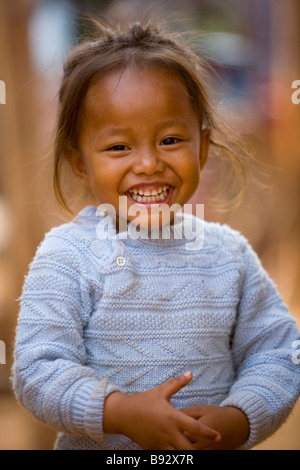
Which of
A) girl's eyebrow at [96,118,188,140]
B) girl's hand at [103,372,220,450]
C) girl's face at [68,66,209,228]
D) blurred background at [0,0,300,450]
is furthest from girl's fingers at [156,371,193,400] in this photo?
blurred background at [0,0,300,450]

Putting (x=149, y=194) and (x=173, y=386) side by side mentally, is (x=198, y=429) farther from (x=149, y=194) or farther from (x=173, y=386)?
(x=149, y=194)

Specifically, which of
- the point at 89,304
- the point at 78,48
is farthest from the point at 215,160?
the point at 89,304

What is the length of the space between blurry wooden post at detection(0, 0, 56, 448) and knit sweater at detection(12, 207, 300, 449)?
130 centimetres

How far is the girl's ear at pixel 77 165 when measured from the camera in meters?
1.08

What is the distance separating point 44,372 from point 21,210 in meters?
1.54

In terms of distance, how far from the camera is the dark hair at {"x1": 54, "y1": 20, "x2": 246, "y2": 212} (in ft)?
3.32

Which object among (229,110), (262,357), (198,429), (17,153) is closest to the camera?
(198,429)

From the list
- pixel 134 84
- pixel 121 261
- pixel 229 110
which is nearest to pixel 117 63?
pixel 134 84

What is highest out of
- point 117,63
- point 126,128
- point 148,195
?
point 117,63

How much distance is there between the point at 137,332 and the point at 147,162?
0.90ft

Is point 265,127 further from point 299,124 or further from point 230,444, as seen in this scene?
point 230,444

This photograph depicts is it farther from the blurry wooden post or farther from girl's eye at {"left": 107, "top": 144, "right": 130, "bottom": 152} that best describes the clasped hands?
the blurry wooden post

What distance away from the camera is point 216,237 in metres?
1.14

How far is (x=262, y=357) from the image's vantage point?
106 cm
